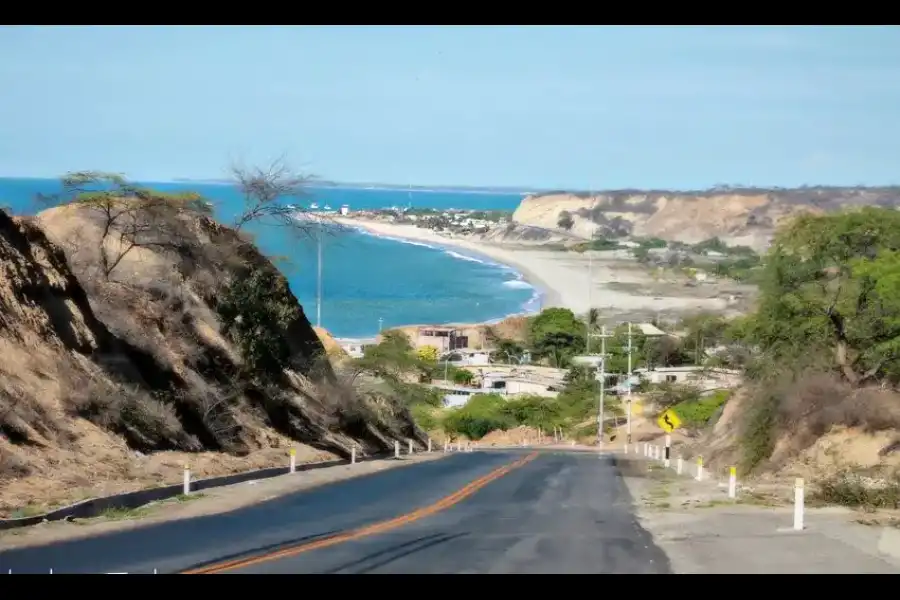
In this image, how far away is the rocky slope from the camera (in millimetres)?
27312

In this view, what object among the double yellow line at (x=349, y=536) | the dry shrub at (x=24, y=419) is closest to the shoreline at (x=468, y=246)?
the double yellow line at (x=349, y=536)

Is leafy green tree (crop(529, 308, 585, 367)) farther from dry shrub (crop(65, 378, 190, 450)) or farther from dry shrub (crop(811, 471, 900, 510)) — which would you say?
dry shrub (crop(811, 471, 900, 510))

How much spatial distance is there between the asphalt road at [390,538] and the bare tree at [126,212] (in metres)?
13.8

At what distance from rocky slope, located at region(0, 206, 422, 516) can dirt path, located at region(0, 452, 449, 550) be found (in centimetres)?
111

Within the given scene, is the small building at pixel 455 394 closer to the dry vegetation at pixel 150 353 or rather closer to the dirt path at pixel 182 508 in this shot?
the dry vegetation at pixel 150 353

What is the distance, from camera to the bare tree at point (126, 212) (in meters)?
42.4

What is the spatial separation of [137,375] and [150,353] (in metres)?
1.89

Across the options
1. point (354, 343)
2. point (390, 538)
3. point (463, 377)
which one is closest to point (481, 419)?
point (463, 377)

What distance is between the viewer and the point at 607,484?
37312 millimetres

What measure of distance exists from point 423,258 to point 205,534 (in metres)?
69.1

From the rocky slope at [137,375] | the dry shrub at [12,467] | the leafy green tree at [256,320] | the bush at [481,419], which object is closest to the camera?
the dry shrub at [12,467]

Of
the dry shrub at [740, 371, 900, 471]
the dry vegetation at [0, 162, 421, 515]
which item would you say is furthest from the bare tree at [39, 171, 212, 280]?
the dry shrub at [740, 371, 900, 471]

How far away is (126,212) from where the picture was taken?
43.9m
